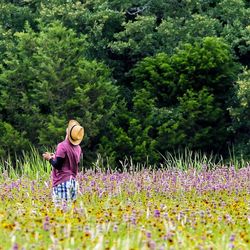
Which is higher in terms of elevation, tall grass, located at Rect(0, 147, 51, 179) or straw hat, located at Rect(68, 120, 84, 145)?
straw hat, located at Rect(68, 120, 84, 145)

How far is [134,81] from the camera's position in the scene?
3284cm

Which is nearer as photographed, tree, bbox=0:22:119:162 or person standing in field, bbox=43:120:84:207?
person standing in field, bbox=43:120:84:207

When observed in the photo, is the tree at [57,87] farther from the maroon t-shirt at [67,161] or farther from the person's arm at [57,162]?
the person's arm at [57,162]

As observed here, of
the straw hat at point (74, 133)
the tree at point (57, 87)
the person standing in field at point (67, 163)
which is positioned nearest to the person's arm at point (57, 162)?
the person standing in field at point (67, 163)

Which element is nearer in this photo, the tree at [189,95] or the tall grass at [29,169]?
the tall grass at [29,169]

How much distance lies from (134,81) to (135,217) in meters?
25.9

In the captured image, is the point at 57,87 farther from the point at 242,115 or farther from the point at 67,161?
the point at 67,161

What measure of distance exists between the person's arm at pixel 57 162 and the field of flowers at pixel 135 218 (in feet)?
1.46

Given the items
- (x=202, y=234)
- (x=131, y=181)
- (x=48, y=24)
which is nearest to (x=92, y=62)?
(x=48, y=24)

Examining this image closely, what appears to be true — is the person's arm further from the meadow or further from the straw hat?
the meadow

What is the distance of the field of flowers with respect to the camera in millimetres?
5664

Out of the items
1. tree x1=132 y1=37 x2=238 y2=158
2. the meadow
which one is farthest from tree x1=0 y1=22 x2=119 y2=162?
the meadow

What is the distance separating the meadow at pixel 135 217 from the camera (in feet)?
18.6

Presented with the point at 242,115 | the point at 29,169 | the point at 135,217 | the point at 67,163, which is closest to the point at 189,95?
the point at 242,115
